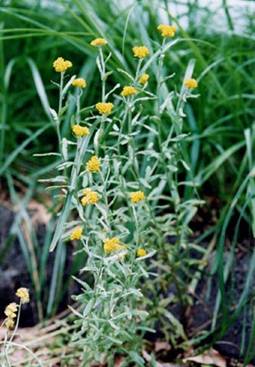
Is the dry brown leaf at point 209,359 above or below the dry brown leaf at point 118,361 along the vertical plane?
below

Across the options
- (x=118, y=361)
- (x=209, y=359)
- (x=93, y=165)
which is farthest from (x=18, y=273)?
(x=93, y=165)

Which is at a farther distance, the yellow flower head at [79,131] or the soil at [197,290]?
the soil at [197,290]

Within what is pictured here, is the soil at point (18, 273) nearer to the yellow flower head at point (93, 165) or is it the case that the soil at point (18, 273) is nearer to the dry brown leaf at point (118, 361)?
the dry brown leaf at point (118, 361)

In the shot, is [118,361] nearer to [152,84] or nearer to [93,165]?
[93,165]

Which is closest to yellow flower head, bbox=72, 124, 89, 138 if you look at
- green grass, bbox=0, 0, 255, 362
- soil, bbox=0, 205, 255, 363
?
green grass, bbox=0, 0, 255, 362

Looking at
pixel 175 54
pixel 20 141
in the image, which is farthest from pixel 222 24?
pixel 20 141

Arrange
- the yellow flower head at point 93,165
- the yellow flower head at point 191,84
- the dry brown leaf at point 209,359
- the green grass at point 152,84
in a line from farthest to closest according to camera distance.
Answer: the green grass at point 152,84, the dry brown leaf at point 209,359, the yellow flower head at point 191,84, the yellow flower head at point 93,165

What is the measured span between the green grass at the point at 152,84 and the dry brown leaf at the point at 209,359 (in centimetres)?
6

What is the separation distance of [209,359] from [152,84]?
728mm

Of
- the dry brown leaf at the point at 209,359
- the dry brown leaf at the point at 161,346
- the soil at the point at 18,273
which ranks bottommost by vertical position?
the dry brown leaf at the point at 209,359

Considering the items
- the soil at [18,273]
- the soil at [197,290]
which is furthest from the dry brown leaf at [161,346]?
the soil at [18,273]

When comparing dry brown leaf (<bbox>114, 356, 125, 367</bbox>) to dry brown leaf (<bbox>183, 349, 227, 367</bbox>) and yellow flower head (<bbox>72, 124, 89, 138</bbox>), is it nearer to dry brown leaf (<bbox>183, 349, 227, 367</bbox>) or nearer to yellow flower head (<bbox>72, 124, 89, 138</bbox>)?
dry brown leaf (<bbox>183, 349, 227, 367</bbox>)

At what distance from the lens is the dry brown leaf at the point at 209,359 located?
5.72ft

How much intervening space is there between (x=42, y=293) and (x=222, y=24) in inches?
38.7
